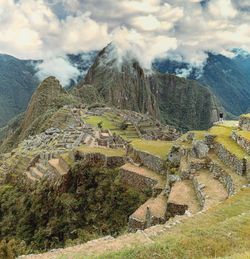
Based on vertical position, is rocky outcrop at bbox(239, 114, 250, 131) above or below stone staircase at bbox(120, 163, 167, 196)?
above

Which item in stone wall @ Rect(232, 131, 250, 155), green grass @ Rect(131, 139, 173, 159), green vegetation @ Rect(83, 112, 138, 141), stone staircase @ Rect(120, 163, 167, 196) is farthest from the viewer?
green vegetation @ Rect(83, 112, 138, 141)

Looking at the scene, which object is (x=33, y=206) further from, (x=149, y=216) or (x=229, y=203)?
(x=229, y=203)

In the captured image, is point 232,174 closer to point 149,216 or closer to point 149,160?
point 149,216

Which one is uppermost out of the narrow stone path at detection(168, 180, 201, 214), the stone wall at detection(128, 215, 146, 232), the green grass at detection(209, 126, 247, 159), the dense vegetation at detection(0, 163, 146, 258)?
the green grass at detection(209, 126, 247, 159)

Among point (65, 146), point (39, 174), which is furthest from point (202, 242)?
point (65, 146)

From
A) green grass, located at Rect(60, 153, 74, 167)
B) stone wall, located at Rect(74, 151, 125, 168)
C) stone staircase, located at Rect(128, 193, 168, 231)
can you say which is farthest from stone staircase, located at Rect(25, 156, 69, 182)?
stone staircase, located at Rect(128, 193, 168, 231)

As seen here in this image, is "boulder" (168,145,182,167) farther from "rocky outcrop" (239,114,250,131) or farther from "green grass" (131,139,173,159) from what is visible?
"rocky outcrop" (239,114,250,131)

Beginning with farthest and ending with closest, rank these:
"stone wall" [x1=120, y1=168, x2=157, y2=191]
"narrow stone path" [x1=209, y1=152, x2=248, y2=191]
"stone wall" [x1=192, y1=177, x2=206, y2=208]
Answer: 1. "stone wall" [x1=120, y1=168, x2=157, y2=191]
2. "stone wall" [x1=192, y1=177, x2=206, y2=208]
3. "narrow stone path" [x1=209, y1=152, x2=248, y2=191]

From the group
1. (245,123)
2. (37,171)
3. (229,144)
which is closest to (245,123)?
(245,123)
